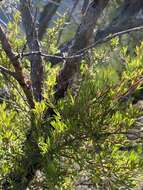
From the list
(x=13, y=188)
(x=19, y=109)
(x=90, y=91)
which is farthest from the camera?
(x=19, y=109)

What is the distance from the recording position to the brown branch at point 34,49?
2.62 meters

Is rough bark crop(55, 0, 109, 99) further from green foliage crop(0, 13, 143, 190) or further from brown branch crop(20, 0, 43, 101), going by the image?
green foliage crop(0, 13, 143, 190)

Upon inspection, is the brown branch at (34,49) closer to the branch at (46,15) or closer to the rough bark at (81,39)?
the rough bark at (81,39)

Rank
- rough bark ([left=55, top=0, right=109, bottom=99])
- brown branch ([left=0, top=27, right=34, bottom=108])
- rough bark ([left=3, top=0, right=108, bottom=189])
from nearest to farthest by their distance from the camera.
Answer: brown branch ([left=0, top=27, right=34, bottom=108]), rough bark ([left=3, top=0, right=108, bottom=189]), rough bark ([left=55, top=0, right=109, bottom=99])

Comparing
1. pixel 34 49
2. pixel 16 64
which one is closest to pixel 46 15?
pixel 34 49

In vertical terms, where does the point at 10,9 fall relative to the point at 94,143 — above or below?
above

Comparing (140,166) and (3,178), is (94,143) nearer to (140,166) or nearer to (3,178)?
(140,166)

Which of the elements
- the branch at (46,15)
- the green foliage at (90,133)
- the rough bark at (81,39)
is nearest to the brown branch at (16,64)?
the green foliage at (90,133)

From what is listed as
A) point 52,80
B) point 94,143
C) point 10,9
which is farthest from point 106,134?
point 10,9

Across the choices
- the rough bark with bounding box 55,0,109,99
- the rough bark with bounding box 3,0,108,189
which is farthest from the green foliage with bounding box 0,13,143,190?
the rough bark with bounding box 55,0,109,99

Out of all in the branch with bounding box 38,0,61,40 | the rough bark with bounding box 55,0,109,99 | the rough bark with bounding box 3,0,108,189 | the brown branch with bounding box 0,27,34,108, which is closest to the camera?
the brown branch with bounding box 0,27,34,108

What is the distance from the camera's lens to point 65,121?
2.21m

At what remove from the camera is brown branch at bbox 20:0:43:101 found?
8.60 feet

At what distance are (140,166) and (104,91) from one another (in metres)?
0.37
